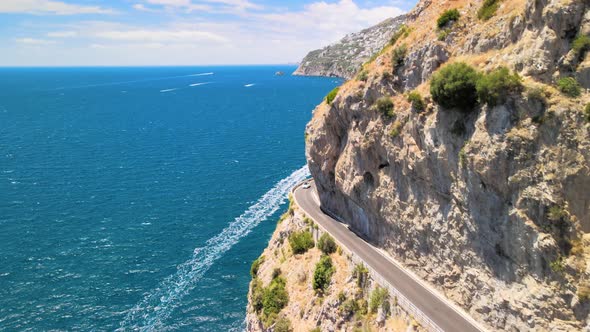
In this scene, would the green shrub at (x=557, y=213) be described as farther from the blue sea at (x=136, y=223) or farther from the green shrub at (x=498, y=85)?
the blue sea at (x=136, y=223)

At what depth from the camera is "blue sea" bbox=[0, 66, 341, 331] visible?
54250mm

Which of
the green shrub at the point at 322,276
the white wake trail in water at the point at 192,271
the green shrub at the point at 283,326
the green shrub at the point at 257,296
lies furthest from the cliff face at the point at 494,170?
the white wake trail in water at the point at 192,271

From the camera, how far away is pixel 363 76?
4966 centimetres

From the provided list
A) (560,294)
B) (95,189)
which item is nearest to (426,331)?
(560,294)

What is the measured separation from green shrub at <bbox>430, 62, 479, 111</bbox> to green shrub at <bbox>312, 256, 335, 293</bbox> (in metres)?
21.7

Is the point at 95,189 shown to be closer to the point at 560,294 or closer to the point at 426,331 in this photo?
the point at 426,331

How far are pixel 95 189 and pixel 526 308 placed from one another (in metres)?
84.3

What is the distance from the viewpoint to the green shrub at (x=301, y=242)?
52.8 meters

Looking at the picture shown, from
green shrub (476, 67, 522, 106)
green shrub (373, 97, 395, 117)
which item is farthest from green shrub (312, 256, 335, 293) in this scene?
green shrub (476, 67, 522, 106)

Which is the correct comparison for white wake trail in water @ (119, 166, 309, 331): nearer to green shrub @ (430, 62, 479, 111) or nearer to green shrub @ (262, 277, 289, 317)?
green shrub @ (262, 277, 289, 317)

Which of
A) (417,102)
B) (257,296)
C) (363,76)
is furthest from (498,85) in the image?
(257,296)

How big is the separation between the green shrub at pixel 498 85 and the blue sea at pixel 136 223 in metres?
39.5

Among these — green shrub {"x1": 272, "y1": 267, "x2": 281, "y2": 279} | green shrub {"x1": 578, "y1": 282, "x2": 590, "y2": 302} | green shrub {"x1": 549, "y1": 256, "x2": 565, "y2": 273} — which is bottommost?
green shrub {"x1": 272, "y1": 267, "x2": 281, "y2": 279}

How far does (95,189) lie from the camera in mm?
89188
